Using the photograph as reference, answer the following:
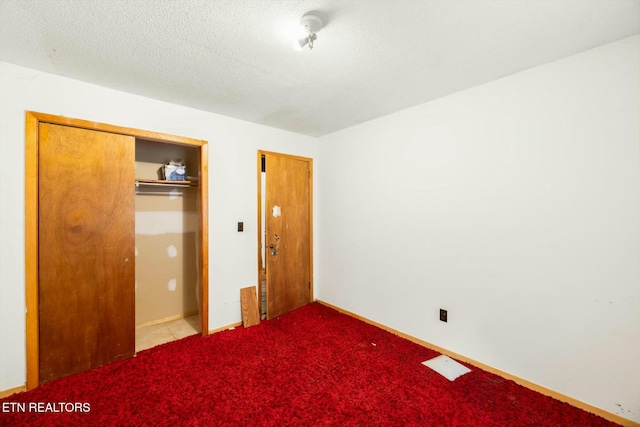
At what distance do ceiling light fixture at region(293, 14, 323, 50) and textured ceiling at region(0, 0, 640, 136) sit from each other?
0.04 meters

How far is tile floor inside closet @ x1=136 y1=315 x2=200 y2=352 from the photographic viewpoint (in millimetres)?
2645

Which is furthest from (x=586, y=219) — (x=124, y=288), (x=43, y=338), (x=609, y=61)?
(x=43, y=338)

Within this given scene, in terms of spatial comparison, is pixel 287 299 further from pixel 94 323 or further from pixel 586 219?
pixel 586 219

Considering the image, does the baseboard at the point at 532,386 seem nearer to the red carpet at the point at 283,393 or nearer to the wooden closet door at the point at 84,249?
the red carpet at the point at 283,393

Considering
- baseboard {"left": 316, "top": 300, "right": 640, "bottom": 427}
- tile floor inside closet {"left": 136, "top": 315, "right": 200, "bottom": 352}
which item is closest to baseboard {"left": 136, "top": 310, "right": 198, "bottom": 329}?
tile floor inside closet {"left": 136, "top": 315, "right": 200, "bottom": 352}

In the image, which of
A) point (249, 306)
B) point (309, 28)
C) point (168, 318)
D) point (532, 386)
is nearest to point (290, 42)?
point (309, 28)

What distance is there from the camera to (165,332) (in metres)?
2.88

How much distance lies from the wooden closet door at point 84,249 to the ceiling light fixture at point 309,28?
1.85 m

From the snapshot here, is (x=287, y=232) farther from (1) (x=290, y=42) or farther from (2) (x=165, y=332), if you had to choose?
(1) (x=290, y=42)

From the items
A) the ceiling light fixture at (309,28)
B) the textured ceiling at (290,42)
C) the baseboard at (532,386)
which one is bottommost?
the baseboard at (532,386)

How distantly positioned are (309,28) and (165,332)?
10.5 feet

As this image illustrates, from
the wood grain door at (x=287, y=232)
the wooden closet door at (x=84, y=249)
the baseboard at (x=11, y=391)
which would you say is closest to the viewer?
the baseboard at (x=11, y=391)

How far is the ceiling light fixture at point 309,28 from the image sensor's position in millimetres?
1398

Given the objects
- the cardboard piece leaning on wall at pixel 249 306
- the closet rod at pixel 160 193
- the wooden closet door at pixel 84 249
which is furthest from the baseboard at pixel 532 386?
the closet rod at pixel 160 193
